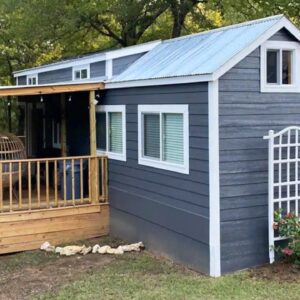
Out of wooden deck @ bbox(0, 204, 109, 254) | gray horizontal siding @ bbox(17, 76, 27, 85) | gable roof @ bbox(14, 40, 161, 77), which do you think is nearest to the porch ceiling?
gable roof @ bbox(14, 40, 161, 77)

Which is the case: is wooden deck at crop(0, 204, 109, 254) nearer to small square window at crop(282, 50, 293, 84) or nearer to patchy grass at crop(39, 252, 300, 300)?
patchy grass at crop(39, 252, 300, 300)

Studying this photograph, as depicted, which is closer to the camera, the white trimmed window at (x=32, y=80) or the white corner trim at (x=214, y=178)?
the white corner trim at (x=214, y=178)

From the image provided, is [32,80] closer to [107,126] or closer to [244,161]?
[107,126]

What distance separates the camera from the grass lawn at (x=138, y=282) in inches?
240

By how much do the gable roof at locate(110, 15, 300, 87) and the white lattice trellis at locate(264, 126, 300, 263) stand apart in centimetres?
113

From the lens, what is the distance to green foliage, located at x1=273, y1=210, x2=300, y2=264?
22.1 feet

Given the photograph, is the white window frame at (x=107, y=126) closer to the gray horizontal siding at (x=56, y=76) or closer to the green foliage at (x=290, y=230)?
the gray horizontal siding at (x=56, y=76)

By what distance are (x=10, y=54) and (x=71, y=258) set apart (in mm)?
17158

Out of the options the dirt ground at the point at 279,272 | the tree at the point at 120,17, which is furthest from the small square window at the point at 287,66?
the tree at the point at 120,17

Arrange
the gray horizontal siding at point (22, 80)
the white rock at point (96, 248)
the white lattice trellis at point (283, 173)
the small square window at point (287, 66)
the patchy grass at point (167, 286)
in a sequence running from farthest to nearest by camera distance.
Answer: the gray horizontal siding at point (22, 80) < the white rock at point (96, 248) < the small square window at point (287, 66) < the white lattice trellis at point (283, 173) < the patchy grass at point (167, 286)

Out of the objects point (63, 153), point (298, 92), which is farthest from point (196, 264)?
point (63, 153)

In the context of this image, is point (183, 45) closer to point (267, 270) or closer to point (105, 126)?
point (105, 126)

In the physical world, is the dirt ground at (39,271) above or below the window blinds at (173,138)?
below

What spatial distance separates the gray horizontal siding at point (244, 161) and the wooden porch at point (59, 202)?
11.0 ft
